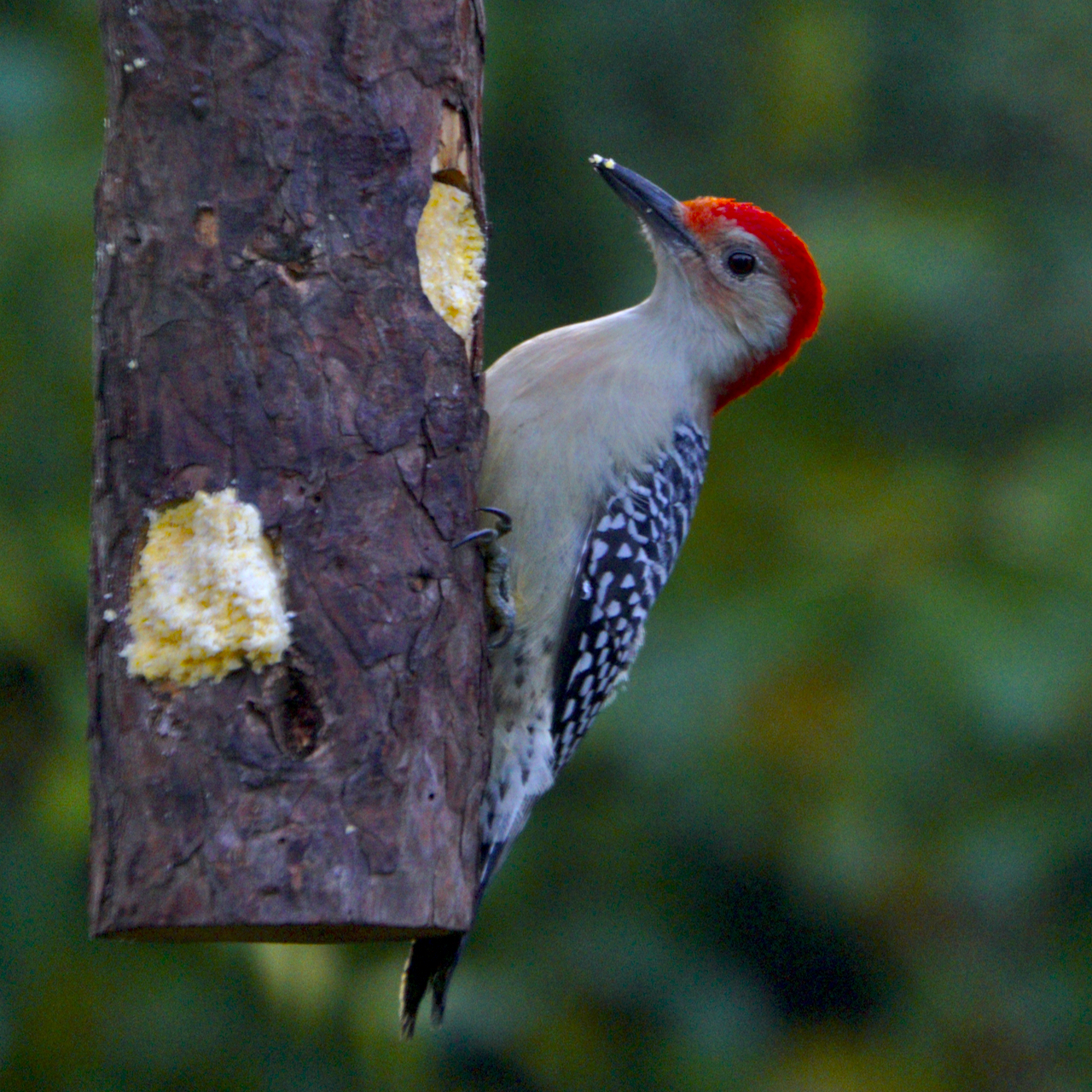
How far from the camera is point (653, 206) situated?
4367mm

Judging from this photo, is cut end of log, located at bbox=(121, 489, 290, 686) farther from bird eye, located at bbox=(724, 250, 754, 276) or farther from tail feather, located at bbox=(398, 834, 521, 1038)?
bird eye, located at bbox=(724, 250, 754, 276)

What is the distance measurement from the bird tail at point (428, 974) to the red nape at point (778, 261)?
1832 millimetres

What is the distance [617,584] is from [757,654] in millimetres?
1899

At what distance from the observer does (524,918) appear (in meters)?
6.12

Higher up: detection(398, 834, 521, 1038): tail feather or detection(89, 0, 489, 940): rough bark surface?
detection(89, 0, 489, 940): rough bark surface

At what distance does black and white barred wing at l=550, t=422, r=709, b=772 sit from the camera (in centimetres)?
384

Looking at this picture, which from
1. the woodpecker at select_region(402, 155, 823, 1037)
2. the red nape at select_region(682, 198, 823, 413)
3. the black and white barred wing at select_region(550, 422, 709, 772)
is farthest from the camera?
the red nape at select_region(682, 198, 823, 413)

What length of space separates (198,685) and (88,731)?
282 millimetres

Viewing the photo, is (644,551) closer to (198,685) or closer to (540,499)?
(540,499)

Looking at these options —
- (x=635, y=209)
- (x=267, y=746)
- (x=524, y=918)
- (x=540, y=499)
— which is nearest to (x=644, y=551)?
(x=540, y=499)

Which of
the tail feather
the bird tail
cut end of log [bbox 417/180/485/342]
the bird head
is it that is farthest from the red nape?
the bird tail

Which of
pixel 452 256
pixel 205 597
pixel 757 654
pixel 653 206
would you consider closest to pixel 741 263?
pixel 653 206

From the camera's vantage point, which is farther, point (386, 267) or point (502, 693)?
point (502, 693)

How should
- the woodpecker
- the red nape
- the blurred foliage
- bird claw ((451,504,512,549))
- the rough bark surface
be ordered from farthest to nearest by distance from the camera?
the blurred foliage, the red nape, the woodpecker, bird claw ((451,504,512,549)), the rough bark surface
